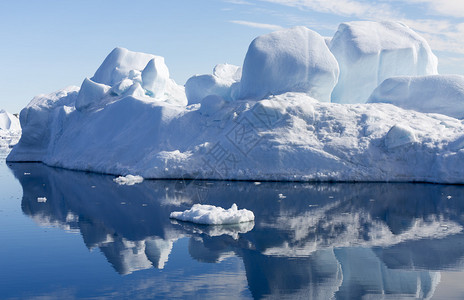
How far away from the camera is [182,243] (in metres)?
8.88

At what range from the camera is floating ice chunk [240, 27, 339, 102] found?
2247 centimetres

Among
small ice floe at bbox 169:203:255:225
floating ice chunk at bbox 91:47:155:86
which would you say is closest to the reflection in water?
small ice floe at bbox 169:203:255:225

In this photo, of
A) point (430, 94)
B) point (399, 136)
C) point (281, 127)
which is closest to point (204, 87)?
point (281, 127)

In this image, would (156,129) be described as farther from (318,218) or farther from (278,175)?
(318,218)

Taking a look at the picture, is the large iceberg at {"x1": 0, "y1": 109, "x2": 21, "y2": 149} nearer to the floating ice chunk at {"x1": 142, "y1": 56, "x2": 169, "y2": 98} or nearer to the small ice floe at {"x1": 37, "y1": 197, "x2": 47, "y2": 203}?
the floating ice chunk at {"x1": 142, "y1": 56, "x2": 169, "y2": 98}

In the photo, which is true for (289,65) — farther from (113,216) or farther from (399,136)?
(113,216)

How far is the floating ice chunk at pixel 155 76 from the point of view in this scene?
31.1 m

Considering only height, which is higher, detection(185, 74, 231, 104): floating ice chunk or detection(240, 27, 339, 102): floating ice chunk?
detection(240, 27, 339, 102): floating ice chunk

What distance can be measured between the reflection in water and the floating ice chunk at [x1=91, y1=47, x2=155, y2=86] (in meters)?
→ 19.1

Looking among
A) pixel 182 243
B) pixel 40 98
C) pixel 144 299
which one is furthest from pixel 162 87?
pixel 144 299

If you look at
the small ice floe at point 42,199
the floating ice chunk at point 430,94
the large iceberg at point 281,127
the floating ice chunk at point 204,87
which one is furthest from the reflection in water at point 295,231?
the floating ice chunk at point 204,87

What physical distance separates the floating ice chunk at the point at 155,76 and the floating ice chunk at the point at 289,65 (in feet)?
31.4

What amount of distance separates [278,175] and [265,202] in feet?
17.6

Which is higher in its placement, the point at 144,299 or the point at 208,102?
the point at 144,299
